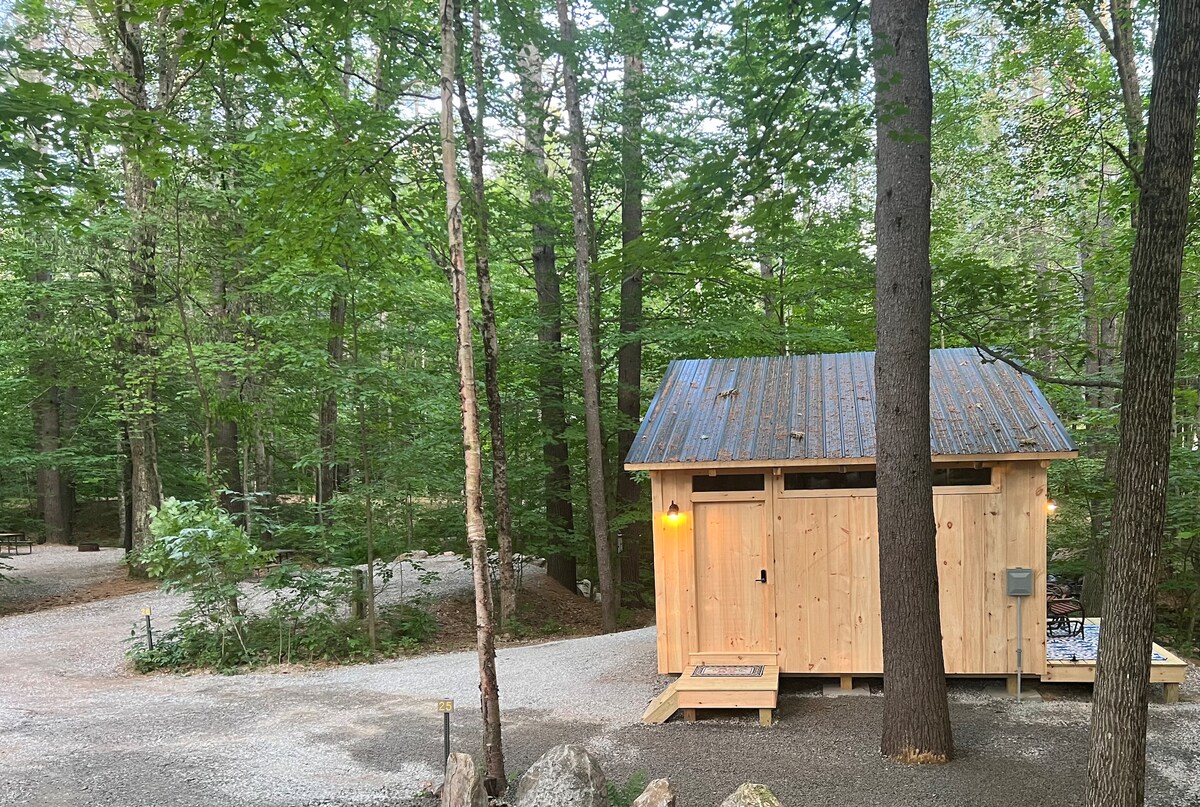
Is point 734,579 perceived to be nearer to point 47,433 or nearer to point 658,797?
point 658,797

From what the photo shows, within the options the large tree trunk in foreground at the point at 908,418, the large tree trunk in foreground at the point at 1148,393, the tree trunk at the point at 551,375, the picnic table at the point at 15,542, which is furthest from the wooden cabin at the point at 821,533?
the picnic table at the point at 15,542

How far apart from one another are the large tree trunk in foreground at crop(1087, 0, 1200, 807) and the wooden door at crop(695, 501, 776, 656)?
3.71 metres

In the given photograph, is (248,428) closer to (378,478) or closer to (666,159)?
(378,478)

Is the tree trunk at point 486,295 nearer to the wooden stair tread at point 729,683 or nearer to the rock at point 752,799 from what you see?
the wooden stair tread at point 729,683

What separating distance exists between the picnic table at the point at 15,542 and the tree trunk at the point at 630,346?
1369 centimetres

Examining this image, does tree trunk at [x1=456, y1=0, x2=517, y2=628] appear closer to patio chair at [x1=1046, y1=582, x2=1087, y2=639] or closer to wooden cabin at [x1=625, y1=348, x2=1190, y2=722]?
wooden cabin at [x1=625, y1=348, x2=1190, y2=722]

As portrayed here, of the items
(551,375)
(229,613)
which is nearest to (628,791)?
(229,613)

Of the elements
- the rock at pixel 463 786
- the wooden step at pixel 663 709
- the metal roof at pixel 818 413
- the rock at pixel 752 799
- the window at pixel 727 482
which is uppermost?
the metal roof at pixel 818 413

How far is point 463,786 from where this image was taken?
4.39 meters

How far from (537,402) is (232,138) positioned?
6.49 m

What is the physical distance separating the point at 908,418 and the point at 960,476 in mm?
2229

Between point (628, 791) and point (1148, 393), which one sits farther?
point (628, 791)

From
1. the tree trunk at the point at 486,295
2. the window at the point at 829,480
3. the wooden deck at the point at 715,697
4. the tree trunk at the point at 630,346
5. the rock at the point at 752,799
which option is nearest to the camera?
the rock at the point at 752,799

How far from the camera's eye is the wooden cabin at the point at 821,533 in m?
6.87
